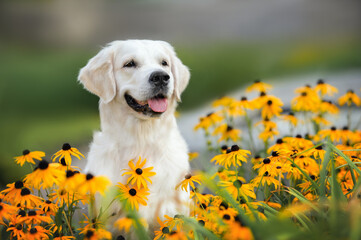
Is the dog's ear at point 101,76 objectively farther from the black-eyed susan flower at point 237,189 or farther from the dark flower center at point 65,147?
the black-eyed susan flower at point 237,189

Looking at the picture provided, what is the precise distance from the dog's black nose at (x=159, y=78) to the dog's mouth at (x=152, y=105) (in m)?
0.11

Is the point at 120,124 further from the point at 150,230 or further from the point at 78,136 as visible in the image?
the point at 78,136

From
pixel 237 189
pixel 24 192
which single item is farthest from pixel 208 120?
pixel 24 192

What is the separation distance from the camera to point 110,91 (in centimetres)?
278

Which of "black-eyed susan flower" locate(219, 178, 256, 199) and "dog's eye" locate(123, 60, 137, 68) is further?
"dog's eye" locate(123, 60, 137, 68)

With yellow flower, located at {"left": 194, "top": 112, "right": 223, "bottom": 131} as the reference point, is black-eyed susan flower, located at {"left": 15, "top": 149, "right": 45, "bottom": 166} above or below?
above

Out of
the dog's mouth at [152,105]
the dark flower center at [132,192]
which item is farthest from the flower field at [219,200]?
the dog's mouth at [152,105]

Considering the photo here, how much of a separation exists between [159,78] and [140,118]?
0.36m

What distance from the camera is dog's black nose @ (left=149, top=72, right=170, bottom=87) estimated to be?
2580 mm

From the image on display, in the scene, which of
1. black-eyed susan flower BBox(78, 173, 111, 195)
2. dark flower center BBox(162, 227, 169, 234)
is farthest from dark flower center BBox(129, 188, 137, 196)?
black-eyed susan flower BBox(78, 173, 111, 195)

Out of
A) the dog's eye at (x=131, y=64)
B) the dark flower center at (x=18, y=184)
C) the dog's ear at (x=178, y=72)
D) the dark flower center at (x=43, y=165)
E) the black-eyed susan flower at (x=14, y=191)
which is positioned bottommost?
the black-eyed susan flower at (x=14, y=191)

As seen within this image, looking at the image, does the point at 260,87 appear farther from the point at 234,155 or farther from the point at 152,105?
the point at 234,155

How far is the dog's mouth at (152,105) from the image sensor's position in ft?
8.73

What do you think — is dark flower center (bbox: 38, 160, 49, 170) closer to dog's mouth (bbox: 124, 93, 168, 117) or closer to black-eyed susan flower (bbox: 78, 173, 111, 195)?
black-eyed susan flower (bbox: 78, 173, 111, 195)
